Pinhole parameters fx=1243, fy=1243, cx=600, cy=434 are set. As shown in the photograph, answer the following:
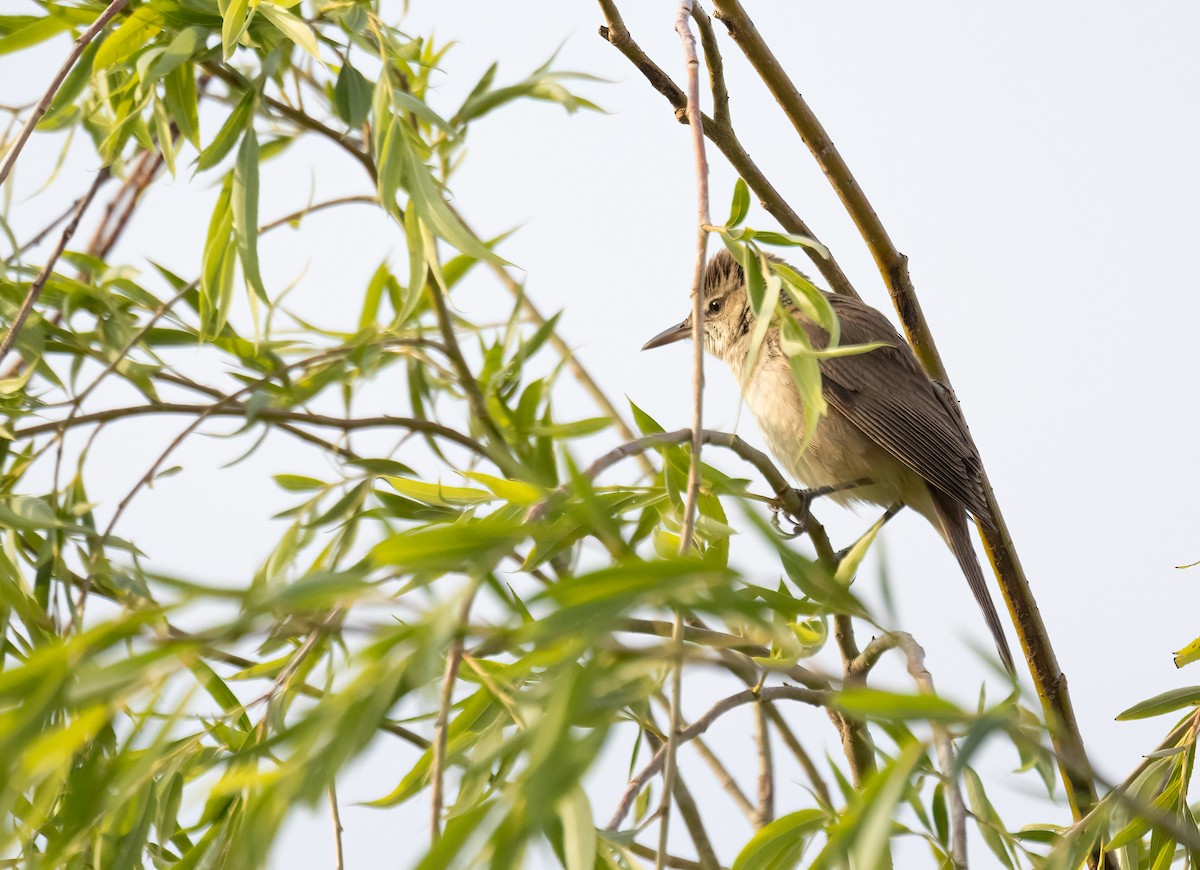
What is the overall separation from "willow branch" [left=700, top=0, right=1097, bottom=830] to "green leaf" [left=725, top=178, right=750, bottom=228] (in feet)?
2.12

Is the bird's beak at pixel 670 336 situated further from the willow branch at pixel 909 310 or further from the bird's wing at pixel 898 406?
the willow branch at pixel 909 310

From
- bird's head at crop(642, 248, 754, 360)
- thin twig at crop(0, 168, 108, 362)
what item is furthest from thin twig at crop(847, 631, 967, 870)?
bird's head at crop(642, 248, 754, 360)

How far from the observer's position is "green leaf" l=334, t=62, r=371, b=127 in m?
1.66

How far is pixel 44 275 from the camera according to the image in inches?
61.2

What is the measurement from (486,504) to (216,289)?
0.48 metres

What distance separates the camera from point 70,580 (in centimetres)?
172

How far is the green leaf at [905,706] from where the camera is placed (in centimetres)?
84

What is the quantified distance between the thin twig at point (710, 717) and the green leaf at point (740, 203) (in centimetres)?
56

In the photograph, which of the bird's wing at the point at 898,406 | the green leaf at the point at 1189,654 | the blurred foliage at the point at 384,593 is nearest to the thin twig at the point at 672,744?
the blurred foliage at the point at 384,593

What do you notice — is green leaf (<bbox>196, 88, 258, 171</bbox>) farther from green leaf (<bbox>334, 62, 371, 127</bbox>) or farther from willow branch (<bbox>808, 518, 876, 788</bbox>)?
willow branch (<bbox>808, 518, 876, 788</bbox>)

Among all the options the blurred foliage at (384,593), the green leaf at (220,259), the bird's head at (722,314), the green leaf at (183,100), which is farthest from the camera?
the bird's head at (722,314)

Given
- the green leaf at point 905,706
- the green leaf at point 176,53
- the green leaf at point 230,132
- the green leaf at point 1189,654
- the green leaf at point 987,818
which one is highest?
the green leaf at point 176,53

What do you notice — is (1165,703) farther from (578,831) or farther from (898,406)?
(898,406)

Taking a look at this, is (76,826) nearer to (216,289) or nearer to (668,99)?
(216,289)
